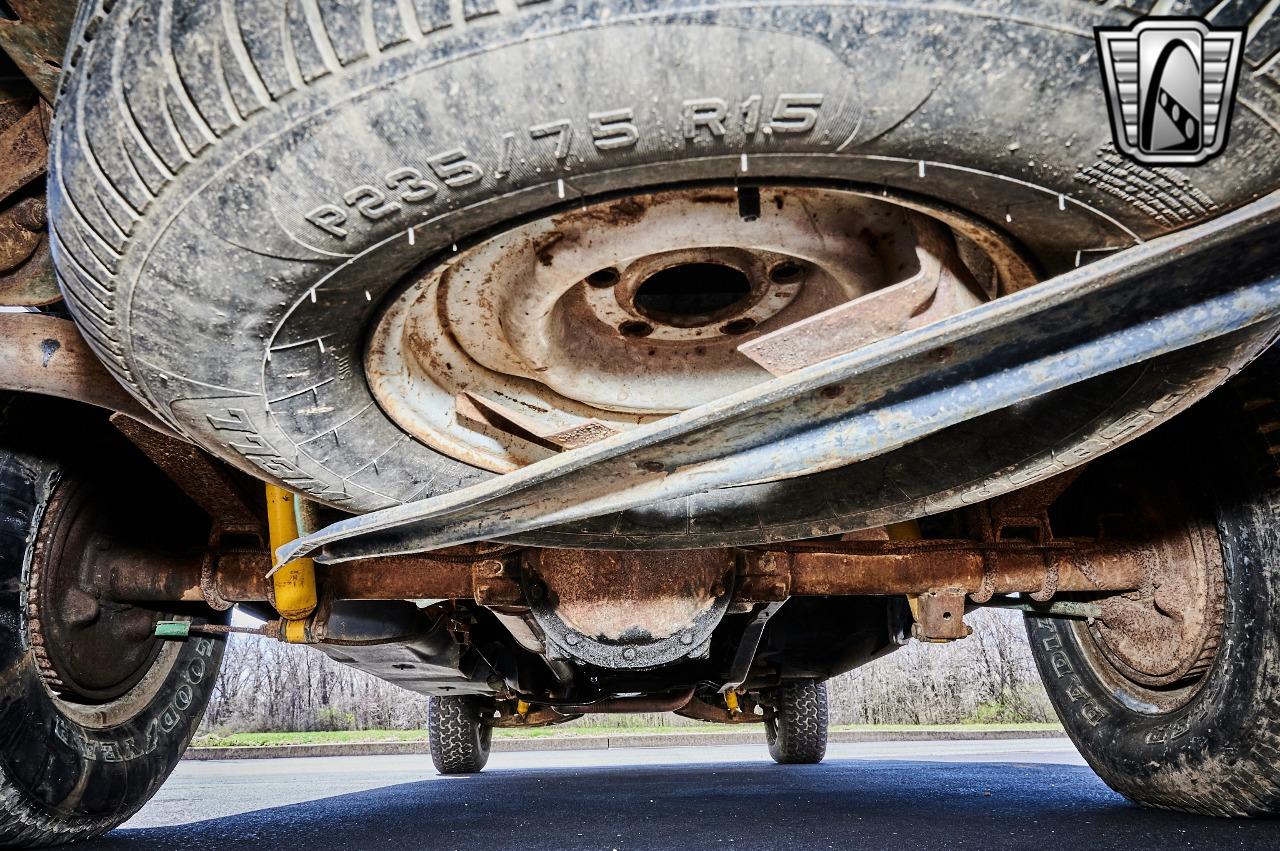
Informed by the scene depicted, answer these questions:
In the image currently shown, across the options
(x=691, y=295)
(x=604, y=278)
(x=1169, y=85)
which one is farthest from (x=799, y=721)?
(x=1169, y=85)

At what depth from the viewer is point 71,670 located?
175cm

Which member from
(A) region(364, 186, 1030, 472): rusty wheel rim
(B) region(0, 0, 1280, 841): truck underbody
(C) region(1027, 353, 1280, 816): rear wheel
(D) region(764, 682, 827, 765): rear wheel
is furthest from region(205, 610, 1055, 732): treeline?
(A) region(364, 186, 1030, 472): rusty wheel rim

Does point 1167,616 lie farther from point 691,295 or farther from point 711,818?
point 691,295

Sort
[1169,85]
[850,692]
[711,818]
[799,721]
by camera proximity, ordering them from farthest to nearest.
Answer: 1. [850,692]
2. [799,721]
3. [711,818]
4. [1169,85]

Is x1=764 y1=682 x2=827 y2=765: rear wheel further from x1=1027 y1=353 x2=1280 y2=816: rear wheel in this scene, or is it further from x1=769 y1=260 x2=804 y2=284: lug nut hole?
x1=769 y1=260 x2=804 y2=284: lug nut hole

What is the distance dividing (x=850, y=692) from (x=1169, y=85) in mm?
11085

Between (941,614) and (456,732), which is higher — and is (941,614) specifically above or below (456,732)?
above

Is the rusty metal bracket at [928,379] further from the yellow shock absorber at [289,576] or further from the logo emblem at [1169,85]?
the yellow shock absorber at [289,576]

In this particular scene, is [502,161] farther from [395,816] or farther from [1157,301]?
[395,816]

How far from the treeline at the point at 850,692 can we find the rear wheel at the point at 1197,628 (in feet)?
29.8

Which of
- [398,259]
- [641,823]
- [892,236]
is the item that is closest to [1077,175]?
[892,236]

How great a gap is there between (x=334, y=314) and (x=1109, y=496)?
183 centimetres

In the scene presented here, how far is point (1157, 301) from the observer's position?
0.88 m

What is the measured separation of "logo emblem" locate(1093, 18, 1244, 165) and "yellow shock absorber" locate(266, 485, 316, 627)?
4.62 ft
